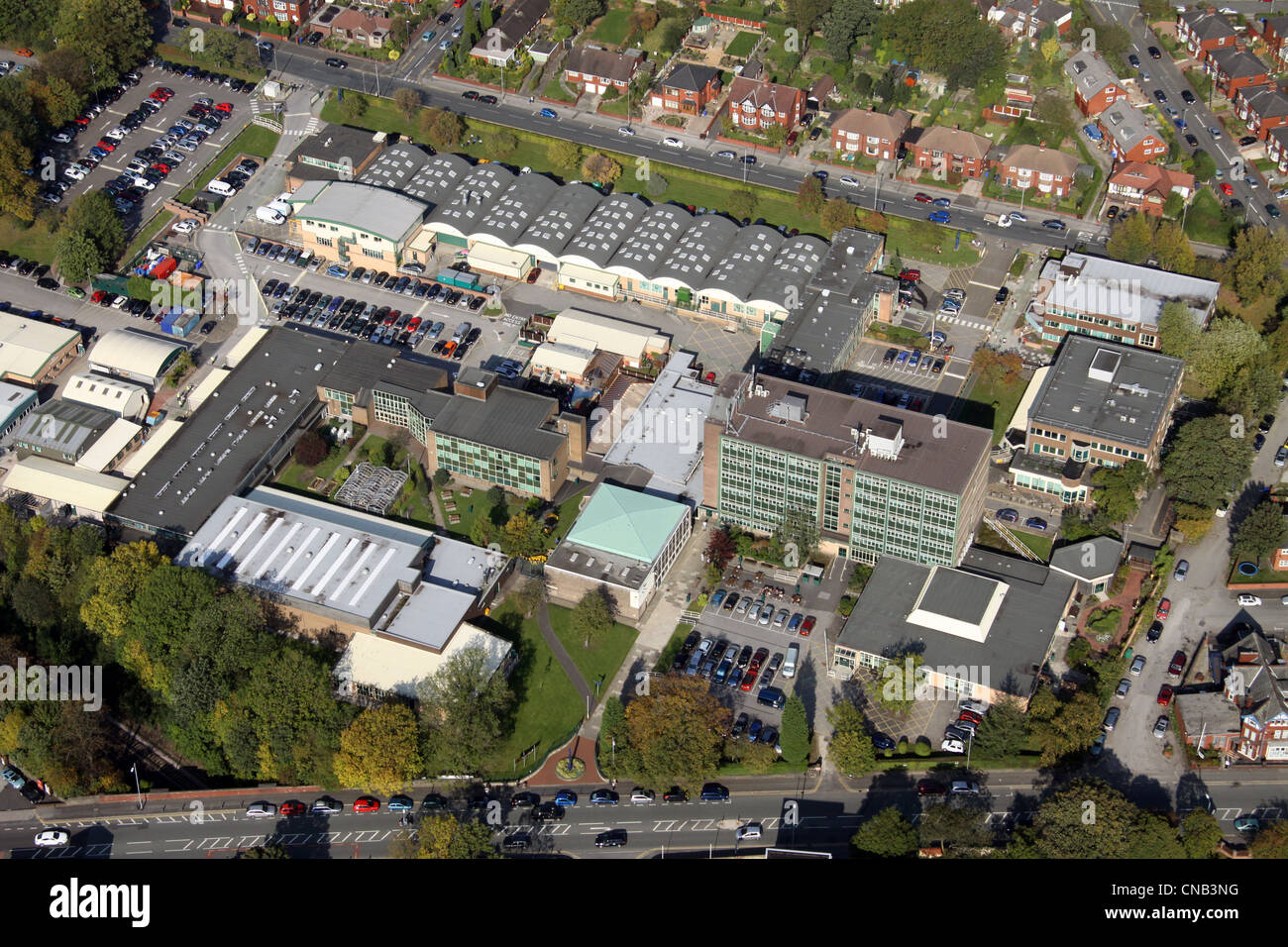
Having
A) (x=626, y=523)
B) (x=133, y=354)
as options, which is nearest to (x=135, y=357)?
(x=133, y=354)

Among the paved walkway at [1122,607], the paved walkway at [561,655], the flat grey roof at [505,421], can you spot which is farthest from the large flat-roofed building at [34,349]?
the paved walkway at [1122,607]

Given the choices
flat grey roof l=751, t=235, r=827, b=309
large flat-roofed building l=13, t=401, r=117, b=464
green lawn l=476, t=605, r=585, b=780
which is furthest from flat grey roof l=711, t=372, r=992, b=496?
large flat-roofed building l=13, t=401, r=117, b=464

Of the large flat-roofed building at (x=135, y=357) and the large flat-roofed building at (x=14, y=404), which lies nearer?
the large flat-roofed building at (x=14, y=404)

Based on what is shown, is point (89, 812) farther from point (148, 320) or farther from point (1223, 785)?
point (1223, 785)

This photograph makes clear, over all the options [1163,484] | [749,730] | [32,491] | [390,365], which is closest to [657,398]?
[390,365]

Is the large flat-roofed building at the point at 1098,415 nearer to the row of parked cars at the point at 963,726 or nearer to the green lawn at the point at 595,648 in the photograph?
the row of parked cars at the point at 963,726

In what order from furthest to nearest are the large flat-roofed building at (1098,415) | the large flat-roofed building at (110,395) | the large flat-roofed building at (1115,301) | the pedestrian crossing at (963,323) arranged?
the pedestrian crossing at (963,323)
the large flat-roofed building at (1115,301)
the large flat-roofed building at (110,395)
the large flat-roofed building at (1098,415)
